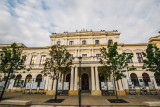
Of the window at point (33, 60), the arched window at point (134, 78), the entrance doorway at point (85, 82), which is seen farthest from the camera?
the window at point (33, 60)

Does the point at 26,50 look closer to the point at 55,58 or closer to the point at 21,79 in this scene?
the point at 21,79

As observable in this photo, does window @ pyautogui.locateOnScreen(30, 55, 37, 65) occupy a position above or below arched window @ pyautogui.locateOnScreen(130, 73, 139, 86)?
above

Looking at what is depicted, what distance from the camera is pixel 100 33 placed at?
67.6 ft

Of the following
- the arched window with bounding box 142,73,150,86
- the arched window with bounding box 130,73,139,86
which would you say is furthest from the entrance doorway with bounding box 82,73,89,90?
the arched window with bounding box 142,73,150,86

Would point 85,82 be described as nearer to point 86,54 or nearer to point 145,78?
point 86,54

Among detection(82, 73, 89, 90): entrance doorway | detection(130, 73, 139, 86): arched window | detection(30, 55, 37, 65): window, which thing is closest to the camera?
detection(130, 73, 139, 86): arched window

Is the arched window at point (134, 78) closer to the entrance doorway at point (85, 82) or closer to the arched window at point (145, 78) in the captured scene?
the arched window at point (145, 78)

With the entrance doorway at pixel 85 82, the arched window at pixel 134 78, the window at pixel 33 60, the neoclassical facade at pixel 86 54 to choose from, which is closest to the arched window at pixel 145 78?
the neoclassical facade at pixel 86 54

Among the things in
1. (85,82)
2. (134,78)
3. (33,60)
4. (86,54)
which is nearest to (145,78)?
(134,78)

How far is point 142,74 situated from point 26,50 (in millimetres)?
29713

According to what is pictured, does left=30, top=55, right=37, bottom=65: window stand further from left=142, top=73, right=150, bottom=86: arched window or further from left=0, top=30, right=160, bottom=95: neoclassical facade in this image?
left=142, top=73, right=150, bottom=86: arched window

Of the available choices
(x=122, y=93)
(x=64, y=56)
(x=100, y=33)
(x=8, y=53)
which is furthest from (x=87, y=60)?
(x=8, y=53)

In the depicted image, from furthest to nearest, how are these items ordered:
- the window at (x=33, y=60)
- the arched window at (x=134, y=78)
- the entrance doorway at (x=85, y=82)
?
the window at (x=33, y=60) < the entrance doorway at (x=85, y=82) < the arched window at (x=134, y=78)

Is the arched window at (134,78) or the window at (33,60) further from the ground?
the window at (33,60)
